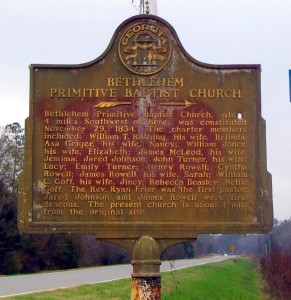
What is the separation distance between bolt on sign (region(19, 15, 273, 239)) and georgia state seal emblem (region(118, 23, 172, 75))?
0.01m

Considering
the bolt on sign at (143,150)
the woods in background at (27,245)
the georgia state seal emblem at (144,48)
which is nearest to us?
the bolt on sign at (143,150)

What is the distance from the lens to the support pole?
9055 mm

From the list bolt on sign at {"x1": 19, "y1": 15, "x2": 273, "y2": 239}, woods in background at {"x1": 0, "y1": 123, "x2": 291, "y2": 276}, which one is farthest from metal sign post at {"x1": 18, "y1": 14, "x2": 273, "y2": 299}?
woods in background at {"x1": 0, "y1": 123, "x2": 291, "y2": 276}

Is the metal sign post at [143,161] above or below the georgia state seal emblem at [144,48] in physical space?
below

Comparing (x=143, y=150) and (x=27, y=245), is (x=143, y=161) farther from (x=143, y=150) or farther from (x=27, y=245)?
(x=27, y=245)

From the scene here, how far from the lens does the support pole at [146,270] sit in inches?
356

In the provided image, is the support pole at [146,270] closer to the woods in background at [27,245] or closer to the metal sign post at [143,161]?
the metal sign post at [143,161]

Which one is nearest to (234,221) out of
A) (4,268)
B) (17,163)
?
(4,268)

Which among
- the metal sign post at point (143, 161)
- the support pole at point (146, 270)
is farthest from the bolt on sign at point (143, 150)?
the support pole at point (146, 270)

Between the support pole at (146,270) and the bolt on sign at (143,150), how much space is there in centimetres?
13

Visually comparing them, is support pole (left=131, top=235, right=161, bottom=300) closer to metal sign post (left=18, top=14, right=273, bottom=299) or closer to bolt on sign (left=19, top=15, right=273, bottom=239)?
metal sign post (left=18, top=14, right=273, bottom=299)

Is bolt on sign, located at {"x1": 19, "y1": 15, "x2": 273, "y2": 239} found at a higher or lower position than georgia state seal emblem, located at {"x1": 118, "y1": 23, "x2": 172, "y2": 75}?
lower

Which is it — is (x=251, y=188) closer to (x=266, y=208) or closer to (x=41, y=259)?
(x=266, y=208)

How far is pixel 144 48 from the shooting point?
9.34 meters
